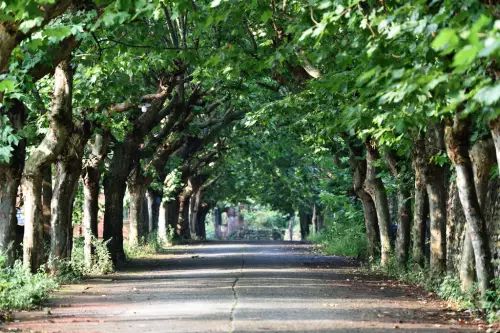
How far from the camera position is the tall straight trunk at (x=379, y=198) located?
80.8ft

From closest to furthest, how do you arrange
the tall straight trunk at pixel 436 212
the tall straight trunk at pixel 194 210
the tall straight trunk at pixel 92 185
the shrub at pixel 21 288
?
1. the shrub at pixel 21 288
2. the tall straight trunk at pixel 436 212
3. the tall straight trunk at pixel 92 185
4. the tall straight trunk at pixel 194 210

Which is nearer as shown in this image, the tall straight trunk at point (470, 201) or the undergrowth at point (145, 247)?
the tall straight trunk at point (470, 201)

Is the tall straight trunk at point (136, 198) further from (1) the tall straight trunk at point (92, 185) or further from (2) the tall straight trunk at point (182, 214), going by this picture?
(2) the tall straight trunk at point (182, 214)

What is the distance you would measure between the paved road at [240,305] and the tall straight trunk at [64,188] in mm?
1261

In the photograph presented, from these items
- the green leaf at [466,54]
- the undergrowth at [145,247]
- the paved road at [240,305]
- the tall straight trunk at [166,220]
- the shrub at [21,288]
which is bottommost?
the paved road at [240,305]

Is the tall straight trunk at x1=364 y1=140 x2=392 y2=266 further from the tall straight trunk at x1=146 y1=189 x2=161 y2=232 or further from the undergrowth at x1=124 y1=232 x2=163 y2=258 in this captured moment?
the tall straight trunk at x1=146 y1=189 x2=161 y2=232

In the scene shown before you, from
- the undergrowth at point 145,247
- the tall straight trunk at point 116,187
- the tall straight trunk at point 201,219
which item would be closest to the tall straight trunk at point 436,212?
the tall straight trunk at point 116,187

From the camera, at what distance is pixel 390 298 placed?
54.7 ft

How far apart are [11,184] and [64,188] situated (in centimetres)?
343

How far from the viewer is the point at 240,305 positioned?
1492 cm

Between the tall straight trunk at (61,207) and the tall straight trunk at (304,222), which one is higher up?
the tall straight trunk at (304,222)

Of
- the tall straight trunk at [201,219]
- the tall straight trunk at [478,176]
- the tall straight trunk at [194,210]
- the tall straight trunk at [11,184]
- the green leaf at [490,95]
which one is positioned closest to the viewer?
the green leaf at [490,95]

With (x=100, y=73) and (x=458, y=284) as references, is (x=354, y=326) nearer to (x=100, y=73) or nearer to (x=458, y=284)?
(x=458, y=284)

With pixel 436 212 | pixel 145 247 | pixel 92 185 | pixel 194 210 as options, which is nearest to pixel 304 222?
pixel 194 210
